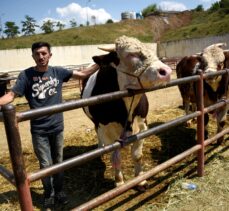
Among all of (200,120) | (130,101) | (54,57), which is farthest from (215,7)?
(130,101)

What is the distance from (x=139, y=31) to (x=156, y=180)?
5204 centimetres

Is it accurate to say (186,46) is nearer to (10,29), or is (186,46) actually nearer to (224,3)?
Result: (224,3)

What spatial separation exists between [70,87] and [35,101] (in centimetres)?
1151

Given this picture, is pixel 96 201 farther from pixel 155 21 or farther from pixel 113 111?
pixel 155 21

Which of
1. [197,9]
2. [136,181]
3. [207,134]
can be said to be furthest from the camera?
[197,9]

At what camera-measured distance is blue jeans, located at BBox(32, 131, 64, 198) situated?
3.33 metres

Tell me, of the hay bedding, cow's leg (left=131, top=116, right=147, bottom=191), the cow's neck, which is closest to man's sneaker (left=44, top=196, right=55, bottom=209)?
the hay bedding

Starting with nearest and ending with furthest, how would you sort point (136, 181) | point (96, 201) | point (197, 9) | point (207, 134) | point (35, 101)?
point (96, 201) → point (136, 181) → point (35, 101) → point (207, 134) → point (197, 9)

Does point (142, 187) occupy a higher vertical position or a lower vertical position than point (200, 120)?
lower

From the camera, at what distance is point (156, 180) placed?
394 cm

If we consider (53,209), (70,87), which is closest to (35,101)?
(53,209)

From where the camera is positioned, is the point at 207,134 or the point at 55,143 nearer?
the point at 55,143

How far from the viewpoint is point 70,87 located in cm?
1473

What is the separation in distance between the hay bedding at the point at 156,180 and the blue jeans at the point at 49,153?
0.27 meters
